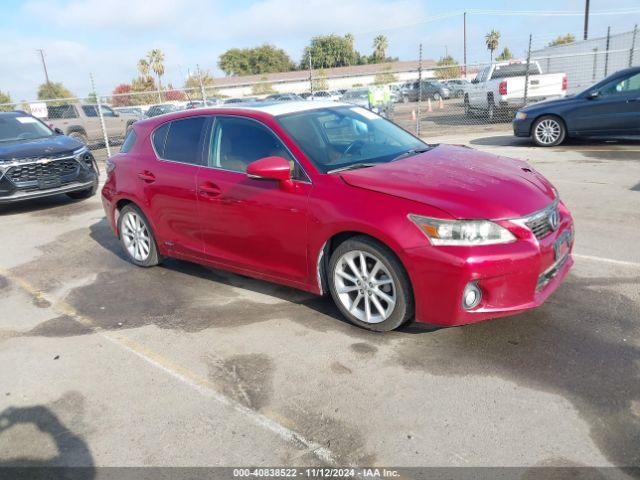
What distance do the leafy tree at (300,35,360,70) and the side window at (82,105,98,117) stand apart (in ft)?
262

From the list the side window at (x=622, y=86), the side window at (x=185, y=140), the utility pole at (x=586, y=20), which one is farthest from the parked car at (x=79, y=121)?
the utility pole at (x=586, y=20)

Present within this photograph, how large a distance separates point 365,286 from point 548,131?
973 cm

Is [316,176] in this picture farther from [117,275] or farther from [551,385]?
[117,275]

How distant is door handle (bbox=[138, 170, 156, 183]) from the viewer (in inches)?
208

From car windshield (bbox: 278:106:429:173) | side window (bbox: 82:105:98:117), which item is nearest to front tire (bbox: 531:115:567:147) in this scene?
car windshield (bbox: 278:106:429:173)

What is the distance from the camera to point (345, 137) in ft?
15.1

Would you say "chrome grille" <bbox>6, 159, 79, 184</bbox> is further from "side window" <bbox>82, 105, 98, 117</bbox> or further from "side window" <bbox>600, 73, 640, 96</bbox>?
"side window" <bbox>82, 105, 98, 117</bbox>

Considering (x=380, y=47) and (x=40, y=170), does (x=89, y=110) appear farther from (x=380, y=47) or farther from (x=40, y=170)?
(x=380, y=47)

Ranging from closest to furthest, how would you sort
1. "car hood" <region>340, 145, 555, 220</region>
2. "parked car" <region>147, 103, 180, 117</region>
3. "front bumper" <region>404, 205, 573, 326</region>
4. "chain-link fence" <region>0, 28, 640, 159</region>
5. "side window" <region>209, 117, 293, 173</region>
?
"front bumper" <region>404, 205, 573, 326</region>
"car hood" <region>340, 145, 555, 220</region>
"side window" <region>209, 117, 293, 173</region>
"chain-link fence" <region>0, 28, 640, 159</region>
"parked car" <region>147, 103, 180, 117</region>

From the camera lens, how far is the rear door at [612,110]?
424 inches

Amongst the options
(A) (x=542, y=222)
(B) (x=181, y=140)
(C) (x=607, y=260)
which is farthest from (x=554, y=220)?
(B) (x=181, y=140)

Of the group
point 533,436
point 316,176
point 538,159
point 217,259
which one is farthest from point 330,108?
point 538,159

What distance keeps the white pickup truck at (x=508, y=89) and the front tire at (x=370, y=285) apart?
1439 cm

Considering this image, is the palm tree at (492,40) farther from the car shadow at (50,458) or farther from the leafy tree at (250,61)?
the car shadow at (50,458)
